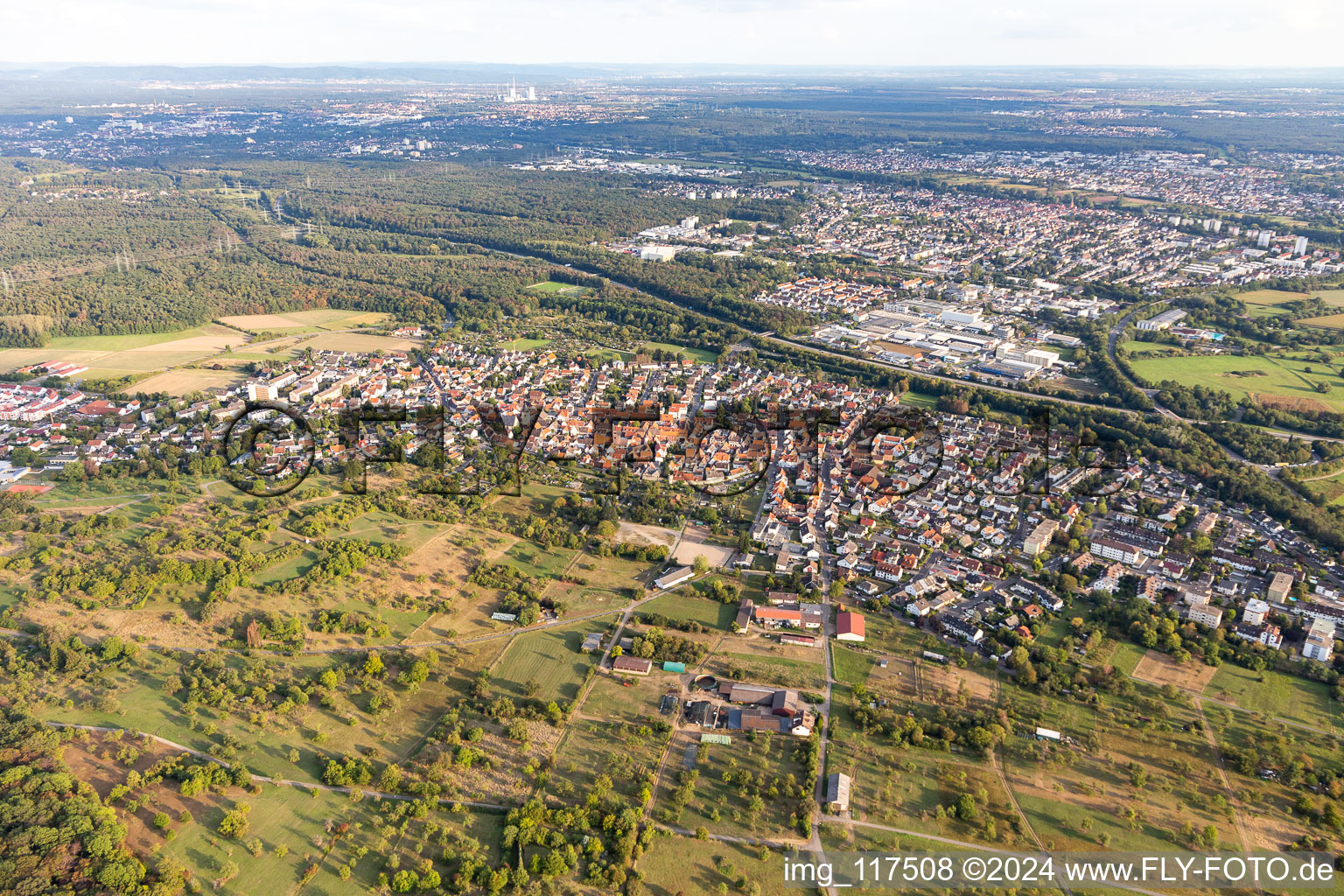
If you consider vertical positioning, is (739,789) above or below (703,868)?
above

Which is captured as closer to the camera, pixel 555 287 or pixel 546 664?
pixel 546 664

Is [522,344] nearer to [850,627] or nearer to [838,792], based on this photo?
[850,627]

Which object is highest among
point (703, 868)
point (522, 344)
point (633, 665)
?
point (522, 344)

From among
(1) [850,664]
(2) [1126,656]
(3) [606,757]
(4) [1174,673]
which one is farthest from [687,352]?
(3) [606,757]

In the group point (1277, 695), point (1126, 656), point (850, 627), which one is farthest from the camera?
point (850, 627)

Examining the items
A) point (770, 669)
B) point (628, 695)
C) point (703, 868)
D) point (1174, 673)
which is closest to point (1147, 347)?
point (1174, 673)

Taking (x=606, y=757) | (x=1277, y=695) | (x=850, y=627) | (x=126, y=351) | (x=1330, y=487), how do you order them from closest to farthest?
1. (x=606, y=757)
2. (x=1277, y=695)
3. (x=850, y=627)
4. (x=1330, y=487)
5. (x=126, y=351)

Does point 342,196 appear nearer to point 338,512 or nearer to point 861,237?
point 861,237
